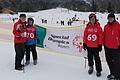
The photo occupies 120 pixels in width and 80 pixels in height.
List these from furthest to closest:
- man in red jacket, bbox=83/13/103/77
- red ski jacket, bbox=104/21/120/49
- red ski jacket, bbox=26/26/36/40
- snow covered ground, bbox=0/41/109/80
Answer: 1. red ski jacket, bbox=26/26/36/40
2. snow covered ground, bbox=0/41/109/80
3. man in red jacket, bbox=83/13/103/77
4. red ski jacket, bbox=104/21/120/49

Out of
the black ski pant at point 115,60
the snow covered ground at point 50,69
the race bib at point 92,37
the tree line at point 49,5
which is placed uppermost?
the tree line at point 49,5

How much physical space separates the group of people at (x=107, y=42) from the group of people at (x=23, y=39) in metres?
1.59

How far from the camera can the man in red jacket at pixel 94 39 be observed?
6.94 metres

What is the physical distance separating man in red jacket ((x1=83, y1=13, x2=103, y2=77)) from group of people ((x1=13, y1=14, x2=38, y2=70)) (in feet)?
5.21

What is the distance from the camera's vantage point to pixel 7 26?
47.9 ft

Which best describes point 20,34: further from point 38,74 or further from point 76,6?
point 76,6

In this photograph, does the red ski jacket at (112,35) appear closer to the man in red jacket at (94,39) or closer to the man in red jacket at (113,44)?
the man in red jacket at (113,44)

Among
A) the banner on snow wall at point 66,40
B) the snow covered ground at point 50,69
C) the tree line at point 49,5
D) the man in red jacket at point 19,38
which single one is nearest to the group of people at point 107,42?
the snow covered ground at point 50,69

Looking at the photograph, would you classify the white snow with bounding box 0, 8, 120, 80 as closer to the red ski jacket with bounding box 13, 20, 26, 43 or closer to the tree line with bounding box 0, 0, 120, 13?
the red ski jacket with bounding box 13, 20, 26, 43

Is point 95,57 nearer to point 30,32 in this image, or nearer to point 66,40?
point 30,32

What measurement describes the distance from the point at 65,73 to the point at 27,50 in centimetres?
132

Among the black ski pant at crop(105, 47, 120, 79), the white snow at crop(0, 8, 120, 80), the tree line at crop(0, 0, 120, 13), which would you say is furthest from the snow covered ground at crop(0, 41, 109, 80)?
the tree line at crop(0, 0, 120, 13)

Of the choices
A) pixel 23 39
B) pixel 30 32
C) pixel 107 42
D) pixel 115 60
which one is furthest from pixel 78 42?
pixel 115 60

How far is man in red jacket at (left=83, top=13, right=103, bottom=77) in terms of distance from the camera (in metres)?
6.94
